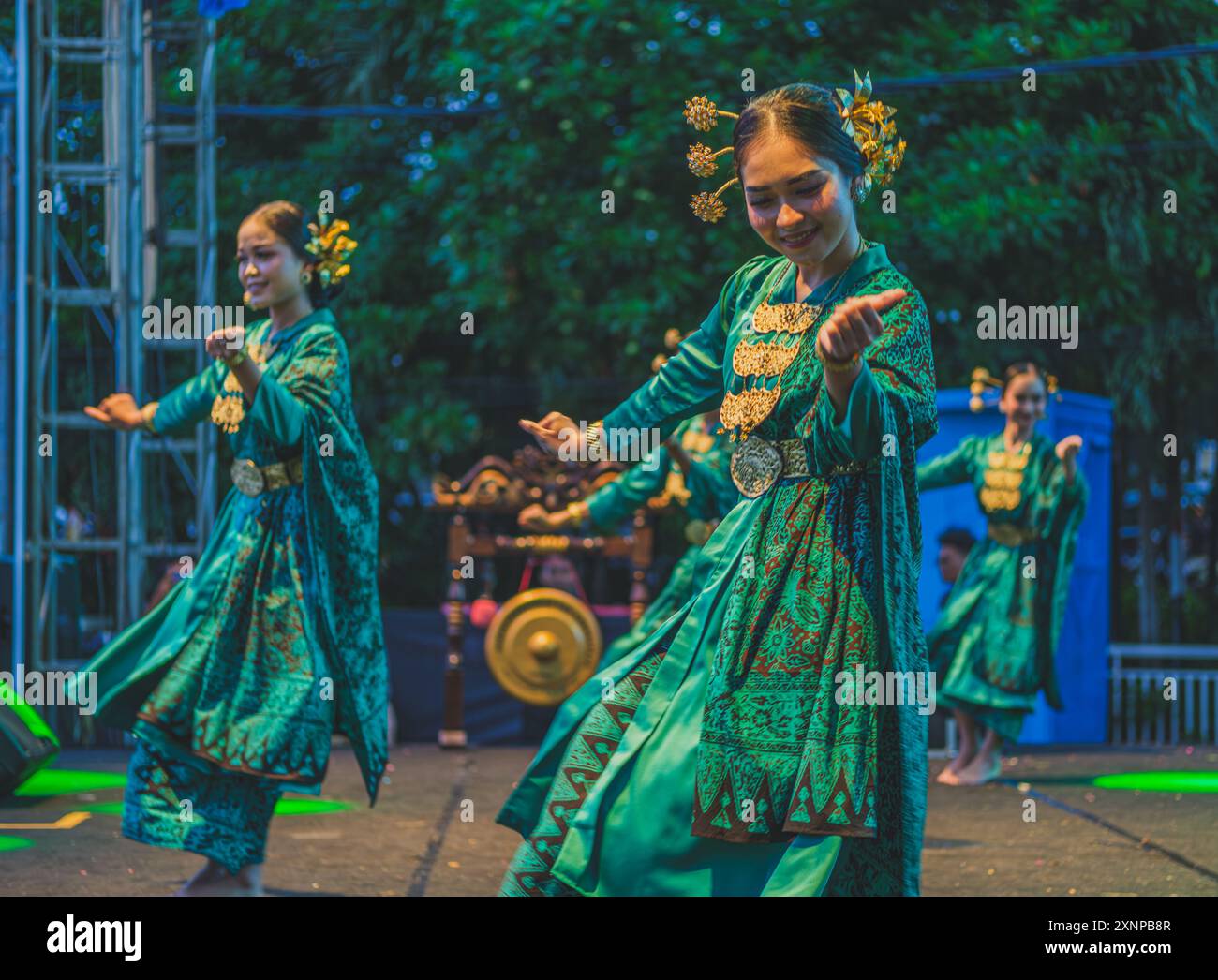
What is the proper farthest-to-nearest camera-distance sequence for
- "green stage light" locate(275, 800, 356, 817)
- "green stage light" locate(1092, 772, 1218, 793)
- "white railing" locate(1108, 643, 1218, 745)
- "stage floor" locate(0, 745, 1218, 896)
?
"white railing" locate(1108, 643, 1218, 745) < "green stage light" locate(1092, 772, 1218, 793) < "green stage light" locate(275, 800, 356, 817) < "stage floor" locate(0, 745, 1218, 896)

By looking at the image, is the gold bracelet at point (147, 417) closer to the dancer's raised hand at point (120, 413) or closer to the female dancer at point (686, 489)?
the dancer's raised hand at point (120, 413)

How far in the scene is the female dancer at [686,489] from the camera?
6.89 meters

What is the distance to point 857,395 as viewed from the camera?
9.05 ft

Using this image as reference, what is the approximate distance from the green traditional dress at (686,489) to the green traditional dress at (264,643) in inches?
84.1

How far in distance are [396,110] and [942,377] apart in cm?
398

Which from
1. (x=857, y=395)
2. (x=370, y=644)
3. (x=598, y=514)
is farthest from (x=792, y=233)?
(x=598, y=514)

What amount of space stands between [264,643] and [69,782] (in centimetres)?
322

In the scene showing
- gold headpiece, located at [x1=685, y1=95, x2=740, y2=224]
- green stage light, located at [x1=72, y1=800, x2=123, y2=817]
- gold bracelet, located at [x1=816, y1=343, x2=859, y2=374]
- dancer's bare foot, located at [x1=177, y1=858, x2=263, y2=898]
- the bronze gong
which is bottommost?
green stage light, located at [x1=72, y1=800, x2=123, y2=817]

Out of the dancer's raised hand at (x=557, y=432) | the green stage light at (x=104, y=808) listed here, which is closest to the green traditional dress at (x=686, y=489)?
the green stage light at (x=104, y=808)

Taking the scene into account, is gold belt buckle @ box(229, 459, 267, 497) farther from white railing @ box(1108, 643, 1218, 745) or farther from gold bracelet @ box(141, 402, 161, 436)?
white railing @ box(1108, 643, 1218, 745)

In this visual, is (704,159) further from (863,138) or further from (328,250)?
(328,250)

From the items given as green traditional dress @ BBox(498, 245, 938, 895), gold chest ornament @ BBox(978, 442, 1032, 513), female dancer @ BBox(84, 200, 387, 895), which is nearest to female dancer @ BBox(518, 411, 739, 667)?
gold chest ornament @ BBox(978, 442, 1032, 513)

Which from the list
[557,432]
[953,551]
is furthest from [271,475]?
[953,551]

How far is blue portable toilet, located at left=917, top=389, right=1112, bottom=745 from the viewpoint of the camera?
31.8ft
